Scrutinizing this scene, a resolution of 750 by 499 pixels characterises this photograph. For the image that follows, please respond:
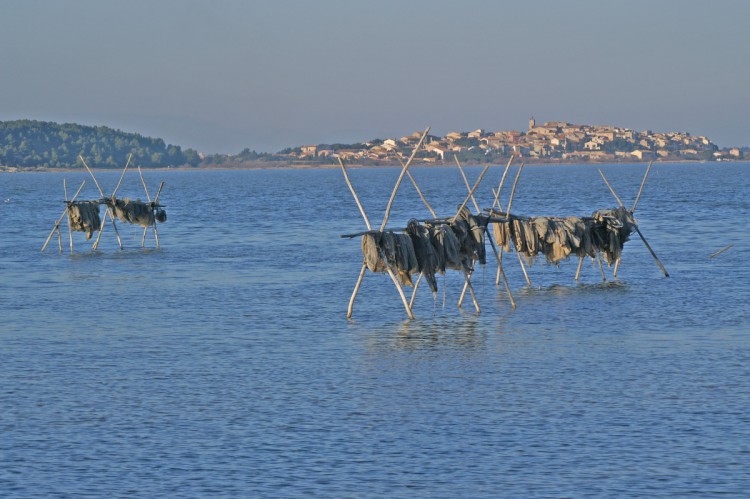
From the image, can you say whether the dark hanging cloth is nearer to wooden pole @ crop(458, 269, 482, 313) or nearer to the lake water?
the lake water

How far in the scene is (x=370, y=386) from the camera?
19.5 meters

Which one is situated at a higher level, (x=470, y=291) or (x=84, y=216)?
(x=84, y=216)

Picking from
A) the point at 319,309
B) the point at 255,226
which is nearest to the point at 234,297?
the point at 319,309

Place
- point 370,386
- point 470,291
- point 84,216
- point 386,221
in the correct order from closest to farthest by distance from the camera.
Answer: point 370,386
point 386,221
point 470,291
point 84,216

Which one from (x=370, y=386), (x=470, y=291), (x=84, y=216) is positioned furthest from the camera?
(x=84, y=216)

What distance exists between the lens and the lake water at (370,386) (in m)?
14.3

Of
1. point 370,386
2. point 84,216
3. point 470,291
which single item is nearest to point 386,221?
point 470,291

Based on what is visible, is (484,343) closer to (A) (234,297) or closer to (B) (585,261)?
(A) (234,297)

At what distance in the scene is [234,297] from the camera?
3197cm

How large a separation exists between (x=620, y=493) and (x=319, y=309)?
54.1ft

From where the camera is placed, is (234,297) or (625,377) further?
(234,297)

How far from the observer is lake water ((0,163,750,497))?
14.3 metres

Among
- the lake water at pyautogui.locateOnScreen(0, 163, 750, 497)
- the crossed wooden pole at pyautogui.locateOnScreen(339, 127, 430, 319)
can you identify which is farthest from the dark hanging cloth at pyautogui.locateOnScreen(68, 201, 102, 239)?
the crossed wooden pole at pyautogui.locateOnScreen(339, 127, 430, 319)

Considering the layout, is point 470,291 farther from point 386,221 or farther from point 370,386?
point 370,386
